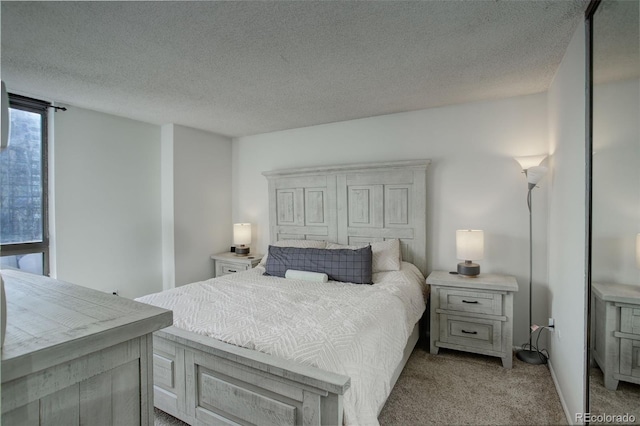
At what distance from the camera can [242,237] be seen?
3807 millimetres

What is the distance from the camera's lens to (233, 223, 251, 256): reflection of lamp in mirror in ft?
12.5

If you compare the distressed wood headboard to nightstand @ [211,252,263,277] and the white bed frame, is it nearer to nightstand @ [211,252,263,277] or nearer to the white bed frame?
the white bed frame

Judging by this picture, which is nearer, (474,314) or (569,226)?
(569,226)

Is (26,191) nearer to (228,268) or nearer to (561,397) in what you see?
(228,268)

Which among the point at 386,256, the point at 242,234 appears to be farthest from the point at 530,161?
the point at 242,234

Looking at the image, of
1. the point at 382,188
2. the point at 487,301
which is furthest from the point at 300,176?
the point at 487,301

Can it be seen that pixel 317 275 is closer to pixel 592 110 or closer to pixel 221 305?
pixel 221 305

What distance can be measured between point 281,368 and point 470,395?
1.29 metres

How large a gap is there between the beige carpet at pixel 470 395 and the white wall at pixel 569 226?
15cm

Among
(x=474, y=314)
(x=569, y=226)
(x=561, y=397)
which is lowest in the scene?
(x=561, y=397)

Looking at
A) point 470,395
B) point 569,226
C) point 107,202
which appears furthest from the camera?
point 107,202

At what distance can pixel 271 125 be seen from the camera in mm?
3555

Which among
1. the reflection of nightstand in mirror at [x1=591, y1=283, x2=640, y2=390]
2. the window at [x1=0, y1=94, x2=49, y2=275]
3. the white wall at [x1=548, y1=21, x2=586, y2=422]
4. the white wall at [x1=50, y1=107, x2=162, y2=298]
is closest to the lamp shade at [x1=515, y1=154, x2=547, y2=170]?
the white wall at [x1=548, y1=21, x2=586, y2=422]

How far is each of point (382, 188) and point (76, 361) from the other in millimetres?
2765
